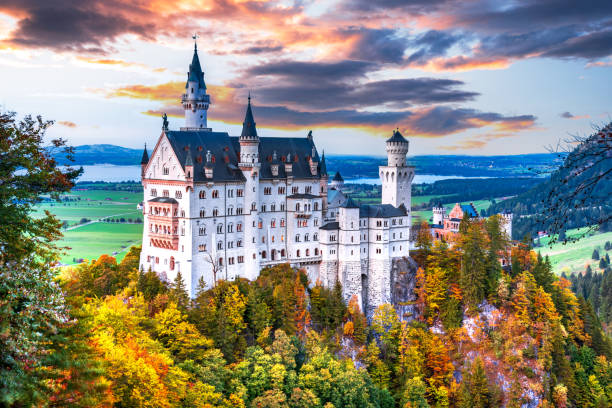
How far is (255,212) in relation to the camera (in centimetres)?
8481

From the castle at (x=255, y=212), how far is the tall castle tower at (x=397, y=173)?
16cm

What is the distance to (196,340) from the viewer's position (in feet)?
226

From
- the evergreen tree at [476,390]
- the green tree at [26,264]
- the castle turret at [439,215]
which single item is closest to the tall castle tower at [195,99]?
the evergreen tree at [476,390]

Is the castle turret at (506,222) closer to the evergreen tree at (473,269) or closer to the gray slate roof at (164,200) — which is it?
the evergreen tree at (473,269)

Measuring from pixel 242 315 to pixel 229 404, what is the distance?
17153mm

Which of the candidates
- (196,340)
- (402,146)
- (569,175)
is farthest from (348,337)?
(569,175)

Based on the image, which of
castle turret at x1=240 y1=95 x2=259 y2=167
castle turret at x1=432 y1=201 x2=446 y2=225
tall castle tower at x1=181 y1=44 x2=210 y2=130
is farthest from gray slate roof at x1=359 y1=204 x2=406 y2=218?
castle turret at x1=432 y1=201 x2=446 y2=225

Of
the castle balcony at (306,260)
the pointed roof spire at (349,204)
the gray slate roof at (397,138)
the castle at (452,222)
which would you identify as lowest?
the castle balcony at (306,260)

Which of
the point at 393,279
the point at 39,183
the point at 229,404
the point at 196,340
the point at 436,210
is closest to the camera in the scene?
the point at 39,183

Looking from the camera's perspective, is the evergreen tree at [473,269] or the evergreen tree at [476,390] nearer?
the evergreen tree at [476,390]

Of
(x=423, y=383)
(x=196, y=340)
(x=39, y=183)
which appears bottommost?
(x=423, y=383)

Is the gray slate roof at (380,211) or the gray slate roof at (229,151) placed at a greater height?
the gray slate roof at (229,151)

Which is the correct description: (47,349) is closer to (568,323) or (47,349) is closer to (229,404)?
(229,404)

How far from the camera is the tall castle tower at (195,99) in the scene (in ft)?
304
